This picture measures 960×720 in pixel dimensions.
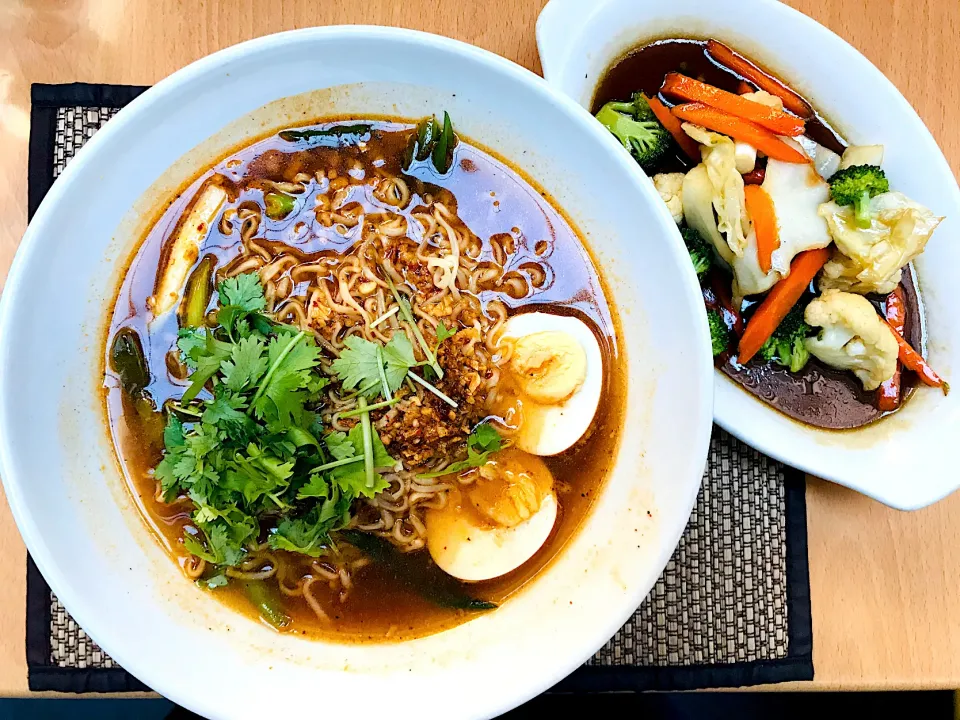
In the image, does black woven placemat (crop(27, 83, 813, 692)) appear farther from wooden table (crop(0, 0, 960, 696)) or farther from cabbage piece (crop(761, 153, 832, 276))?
cabbage piece (crop(761, 153, 832, 276))

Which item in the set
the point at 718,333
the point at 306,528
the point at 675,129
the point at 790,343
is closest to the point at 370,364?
the point at 306,528

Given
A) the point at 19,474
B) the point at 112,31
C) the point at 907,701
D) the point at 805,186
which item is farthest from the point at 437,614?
the point at 907,701

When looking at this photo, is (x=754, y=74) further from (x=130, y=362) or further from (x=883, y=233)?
(x=130, y=362)

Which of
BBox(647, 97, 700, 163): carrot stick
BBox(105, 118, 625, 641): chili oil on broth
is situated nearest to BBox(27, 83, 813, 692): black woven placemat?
BBox(105, 118, 625, 641): chili oil on broth

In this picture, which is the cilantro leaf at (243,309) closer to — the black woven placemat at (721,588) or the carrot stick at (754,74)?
the black woven placemat at (721,588)

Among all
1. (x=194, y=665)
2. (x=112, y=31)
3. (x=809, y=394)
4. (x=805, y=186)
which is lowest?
(x=194, y=665)

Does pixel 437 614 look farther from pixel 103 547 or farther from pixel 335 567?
pixel 103 547
